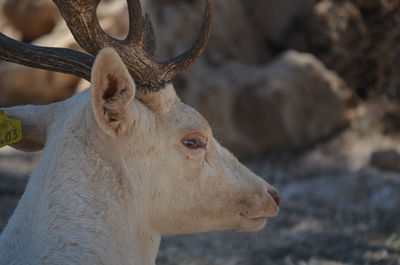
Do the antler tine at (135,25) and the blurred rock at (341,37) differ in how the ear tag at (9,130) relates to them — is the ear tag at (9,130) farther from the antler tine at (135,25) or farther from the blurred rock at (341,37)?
the blurred rock at (341,37)

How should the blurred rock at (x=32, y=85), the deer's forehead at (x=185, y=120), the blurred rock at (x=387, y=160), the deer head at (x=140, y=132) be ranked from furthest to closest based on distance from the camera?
the blurred rock at (x=32, y=85)
the blurred rock at (x=387, y=160)
the deer's forehead at (x=185, y=120)
the deer head at (x=140, y=132)

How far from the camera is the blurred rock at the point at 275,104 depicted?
Result: 8.58m

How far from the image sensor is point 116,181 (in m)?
2.58

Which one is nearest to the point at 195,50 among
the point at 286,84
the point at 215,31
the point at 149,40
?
the point at 149,40

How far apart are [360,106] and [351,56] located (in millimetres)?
718

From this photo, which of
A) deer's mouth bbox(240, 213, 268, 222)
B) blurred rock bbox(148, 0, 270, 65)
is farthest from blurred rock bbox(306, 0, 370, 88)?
deer's mouth bbox(240, 213, 268, 222)

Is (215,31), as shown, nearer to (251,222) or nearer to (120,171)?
(251,222)

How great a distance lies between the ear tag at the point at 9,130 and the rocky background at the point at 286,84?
4.49 meters

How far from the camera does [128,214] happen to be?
8.63ft

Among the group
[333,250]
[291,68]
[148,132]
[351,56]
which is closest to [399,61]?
[351,56]

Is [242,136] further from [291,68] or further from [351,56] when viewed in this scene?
[351,56]

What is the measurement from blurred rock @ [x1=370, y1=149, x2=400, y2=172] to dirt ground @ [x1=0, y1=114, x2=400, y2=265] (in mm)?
84

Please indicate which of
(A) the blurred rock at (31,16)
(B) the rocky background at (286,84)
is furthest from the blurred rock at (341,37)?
(A) the blurred rock at (31,16)

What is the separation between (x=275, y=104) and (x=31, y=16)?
4026 millimetres
